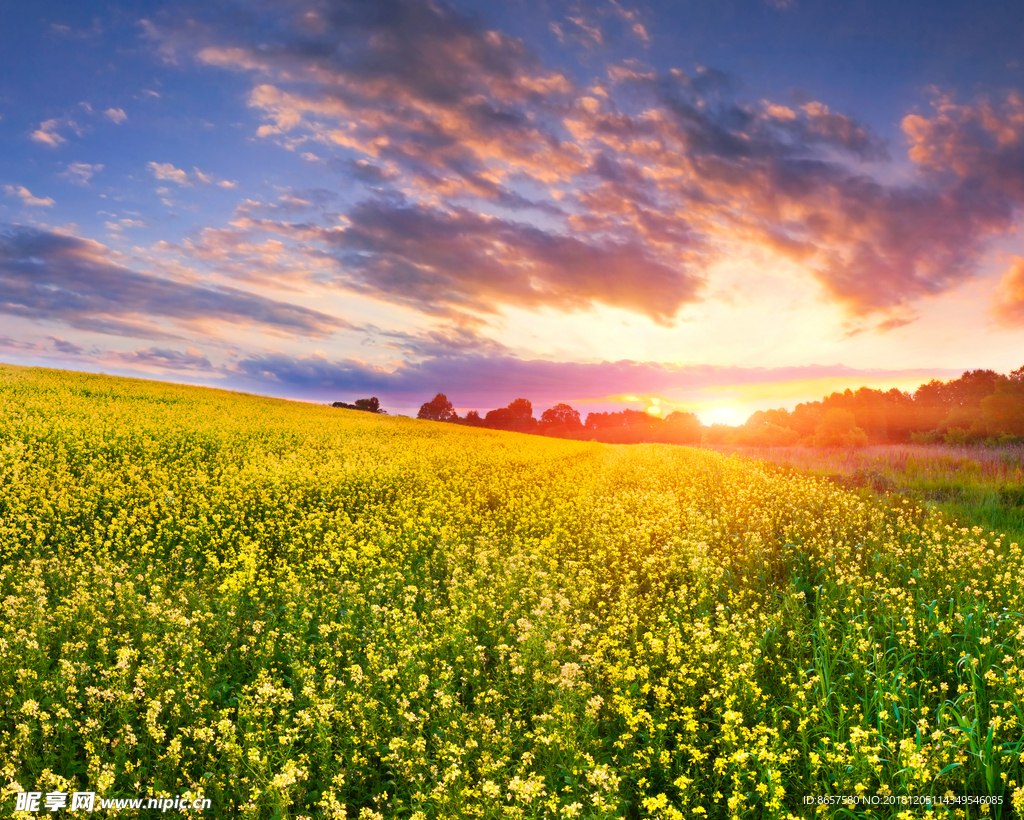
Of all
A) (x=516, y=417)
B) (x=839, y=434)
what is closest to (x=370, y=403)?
(x=516, y=417)

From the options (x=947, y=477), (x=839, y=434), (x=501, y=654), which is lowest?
(x=501, y=654)

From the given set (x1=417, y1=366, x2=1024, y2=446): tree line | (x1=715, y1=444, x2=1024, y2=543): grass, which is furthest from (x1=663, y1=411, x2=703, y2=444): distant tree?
(x1=715, y1=444, x2=1024, y2=543): grass

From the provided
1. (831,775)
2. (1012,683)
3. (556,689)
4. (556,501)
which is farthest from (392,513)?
(1012,683)

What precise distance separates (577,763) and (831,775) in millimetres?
2208

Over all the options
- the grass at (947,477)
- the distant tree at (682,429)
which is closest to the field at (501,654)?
the grass at (947,477)

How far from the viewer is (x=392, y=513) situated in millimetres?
13672

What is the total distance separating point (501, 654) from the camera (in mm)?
6438

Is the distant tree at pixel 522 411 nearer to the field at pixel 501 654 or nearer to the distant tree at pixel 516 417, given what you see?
the distant tree at pixel 516 417

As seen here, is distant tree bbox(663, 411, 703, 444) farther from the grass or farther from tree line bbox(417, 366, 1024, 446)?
the grass

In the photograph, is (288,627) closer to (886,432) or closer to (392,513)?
(392,513)

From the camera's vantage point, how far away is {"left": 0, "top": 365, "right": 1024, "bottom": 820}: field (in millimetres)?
4492

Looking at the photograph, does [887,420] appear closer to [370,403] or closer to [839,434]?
[839,434]

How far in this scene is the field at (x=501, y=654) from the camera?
449cm

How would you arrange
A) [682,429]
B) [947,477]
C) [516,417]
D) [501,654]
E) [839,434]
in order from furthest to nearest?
[516,417] < [682,429] < [839,434] < [947,477] < [501,654]
